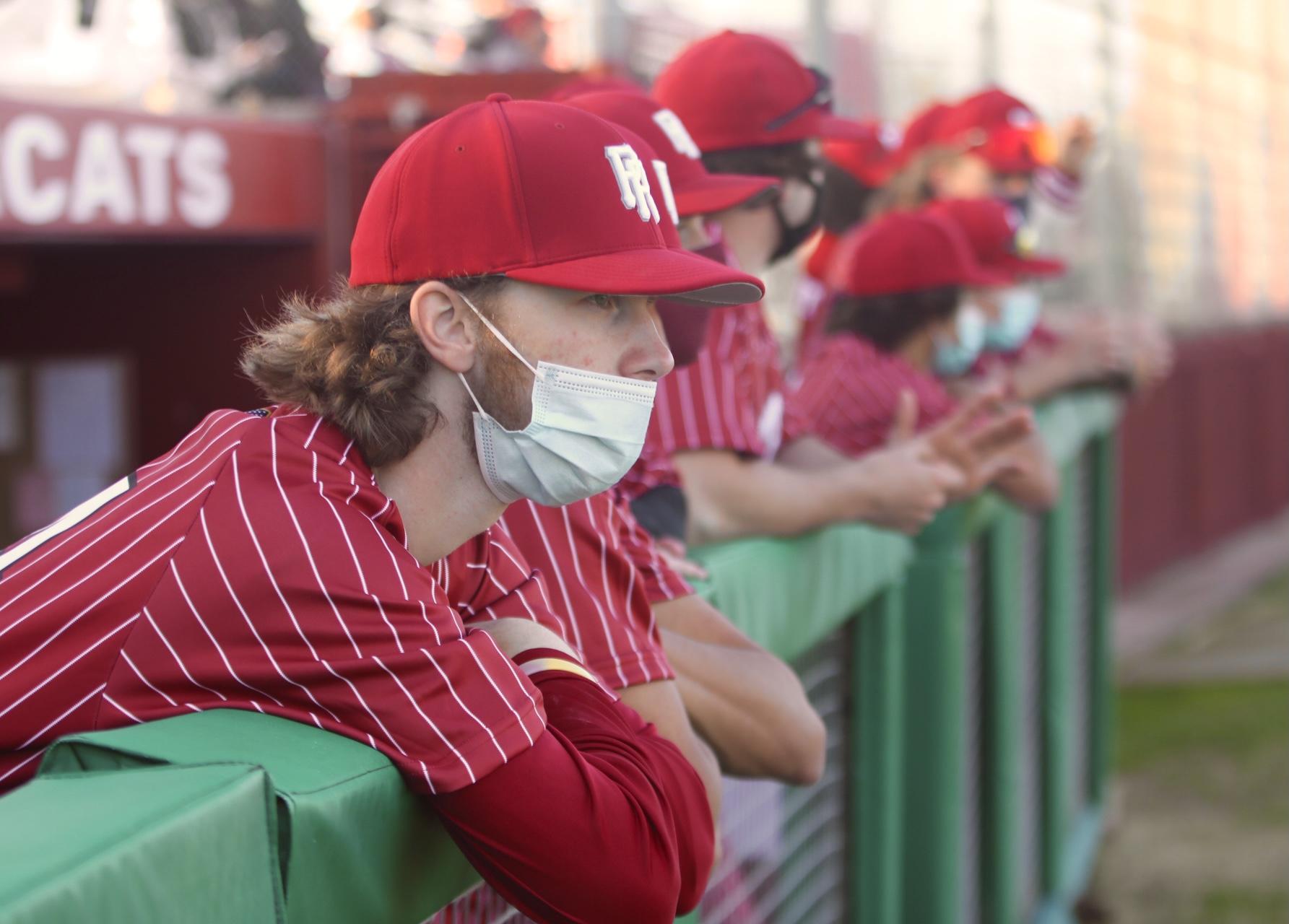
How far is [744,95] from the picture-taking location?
9.10 feet

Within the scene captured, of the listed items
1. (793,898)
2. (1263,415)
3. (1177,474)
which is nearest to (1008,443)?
(793,898)

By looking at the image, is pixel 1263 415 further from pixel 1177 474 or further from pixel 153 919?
pixel 153 919

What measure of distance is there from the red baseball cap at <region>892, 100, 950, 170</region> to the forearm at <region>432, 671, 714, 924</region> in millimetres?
3977

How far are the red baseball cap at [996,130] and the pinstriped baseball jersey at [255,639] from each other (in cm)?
406

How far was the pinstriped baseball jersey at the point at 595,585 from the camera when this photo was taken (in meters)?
1.62

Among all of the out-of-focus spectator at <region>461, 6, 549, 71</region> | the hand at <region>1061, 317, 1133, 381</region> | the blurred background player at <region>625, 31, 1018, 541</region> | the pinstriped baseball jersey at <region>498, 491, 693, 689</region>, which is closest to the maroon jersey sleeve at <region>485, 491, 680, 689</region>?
the pinstriped baseball jersey at <region>498, 491, 693, 689</region>

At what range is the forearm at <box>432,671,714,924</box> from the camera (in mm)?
1230

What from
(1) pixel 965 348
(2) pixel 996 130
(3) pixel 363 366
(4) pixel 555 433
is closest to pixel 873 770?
(4) pixel 555 433

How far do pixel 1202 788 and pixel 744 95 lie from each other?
175 inches

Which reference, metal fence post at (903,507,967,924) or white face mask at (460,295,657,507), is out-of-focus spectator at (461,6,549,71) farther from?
white face mask at (460,295,657,507)

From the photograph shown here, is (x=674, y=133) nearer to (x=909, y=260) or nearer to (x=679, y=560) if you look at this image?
(x=679, y=560)

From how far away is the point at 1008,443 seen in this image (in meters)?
2.97

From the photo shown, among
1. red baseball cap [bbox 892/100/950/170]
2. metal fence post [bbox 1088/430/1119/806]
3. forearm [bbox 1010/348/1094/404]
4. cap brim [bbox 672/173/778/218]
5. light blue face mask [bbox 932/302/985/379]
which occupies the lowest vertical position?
metal fence post [bbox 1088/430/1119/806]

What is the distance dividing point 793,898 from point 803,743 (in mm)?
701
